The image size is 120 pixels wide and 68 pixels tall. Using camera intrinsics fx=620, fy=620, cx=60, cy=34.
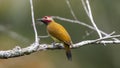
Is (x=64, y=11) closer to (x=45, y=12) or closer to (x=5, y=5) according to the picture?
(x=45, y=12)

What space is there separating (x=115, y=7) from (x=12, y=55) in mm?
6654

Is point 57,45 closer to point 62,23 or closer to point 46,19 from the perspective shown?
point 46,19

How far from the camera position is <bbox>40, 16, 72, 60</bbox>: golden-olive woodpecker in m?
5.11

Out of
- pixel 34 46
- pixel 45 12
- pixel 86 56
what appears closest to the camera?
pixel 34 46

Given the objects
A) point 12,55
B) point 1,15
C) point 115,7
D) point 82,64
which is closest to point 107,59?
point 82,64

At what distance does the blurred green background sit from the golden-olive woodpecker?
4.60m

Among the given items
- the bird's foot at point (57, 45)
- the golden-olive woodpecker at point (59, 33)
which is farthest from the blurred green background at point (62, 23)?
the bird's foot at point (57, 45)

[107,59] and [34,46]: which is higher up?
[34,46]

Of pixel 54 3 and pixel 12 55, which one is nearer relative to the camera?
pixel 12 55

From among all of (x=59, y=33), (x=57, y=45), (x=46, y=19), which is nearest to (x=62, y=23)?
(x=46, y=19)

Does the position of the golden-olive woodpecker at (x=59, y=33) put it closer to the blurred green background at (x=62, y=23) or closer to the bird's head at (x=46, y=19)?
the bird's head at (x=46, y=19)

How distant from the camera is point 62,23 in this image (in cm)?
1101

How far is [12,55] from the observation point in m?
4.74

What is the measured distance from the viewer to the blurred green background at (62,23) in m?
10.8
